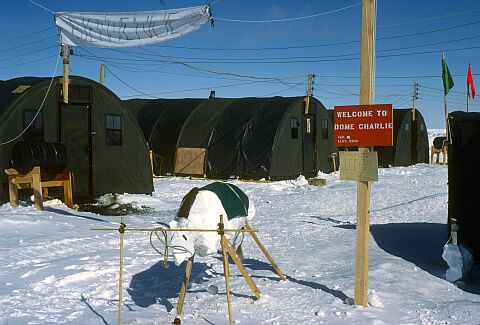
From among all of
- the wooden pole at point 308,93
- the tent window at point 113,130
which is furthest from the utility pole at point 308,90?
the tent window at point 113,130

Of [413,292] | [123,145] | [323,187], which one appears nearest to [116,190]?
[123,145]

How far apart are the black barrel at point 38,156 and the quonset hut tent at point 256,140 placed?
9945mm

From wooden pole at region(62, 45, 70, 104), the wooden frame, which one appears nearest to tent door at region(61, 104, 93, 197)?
wooden pole at region(62, 45, 70, 104)

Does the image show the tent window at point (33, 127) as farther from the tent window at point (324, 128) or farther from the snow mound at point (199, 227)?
the tent window at point (324, 128)

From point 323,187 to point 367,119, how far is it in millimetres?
14482

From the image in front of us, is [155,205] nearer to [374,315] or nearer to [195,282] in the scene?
[195,282]

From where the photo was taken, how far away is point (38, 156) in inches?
537

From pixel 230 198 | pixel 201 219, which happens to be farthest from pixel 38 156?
pixel 201 219

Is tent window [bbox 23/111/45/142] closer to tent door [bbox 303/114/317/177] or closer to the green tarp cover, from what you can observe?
the green tarp cover

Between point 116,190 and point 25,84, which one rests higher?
point 25,84

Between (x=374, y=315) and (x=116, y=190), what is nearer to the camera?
(x=374, y=315)

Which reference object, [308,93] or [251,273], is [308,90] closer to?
A: [308,93]

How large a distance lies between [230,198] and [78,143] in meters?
10.6

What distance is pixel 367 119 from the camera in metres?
6.61
